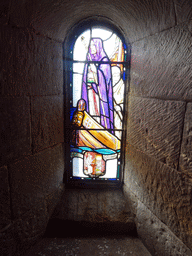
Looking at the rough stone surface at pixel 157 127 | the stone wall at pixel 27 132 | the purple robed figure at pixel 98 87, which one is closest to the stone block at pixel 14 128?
the stone wall at pixel 27 132

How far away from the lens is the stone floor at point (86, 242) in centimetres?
167

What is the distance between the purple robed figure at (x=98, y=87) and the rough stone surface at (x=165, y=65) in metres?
0.36

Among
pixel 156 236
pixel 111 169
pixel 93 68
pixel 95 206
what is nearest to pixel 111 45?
pixel 93 68

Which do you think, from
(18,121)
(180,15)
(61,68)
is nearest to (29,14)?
(61,68)

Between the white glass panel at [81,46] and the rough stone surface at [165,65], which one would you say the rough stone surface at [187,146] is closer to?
the rough stone surface at [165,65]

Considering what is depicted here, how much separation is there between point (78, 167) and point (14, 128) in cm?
103

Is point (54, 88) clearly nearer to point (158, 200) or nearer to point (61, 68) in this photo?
point (61, 68)

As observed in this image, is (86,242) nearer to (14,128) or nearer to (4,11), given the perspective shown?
(14,128)

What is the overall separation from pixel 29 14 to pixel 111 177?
183 centimetres

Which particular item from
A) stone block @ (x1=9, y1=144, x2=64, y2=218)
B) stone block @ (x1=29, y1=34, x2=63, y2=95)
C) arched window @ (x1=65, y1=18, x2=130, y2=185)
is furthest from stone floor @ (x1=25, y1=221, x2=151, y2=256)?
stone block @ (x1=29, y1=34, x2=63, y2=95)

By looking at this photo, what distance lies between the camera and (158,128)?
1507 millimetres

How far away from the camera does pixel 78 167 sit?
88.6 inches

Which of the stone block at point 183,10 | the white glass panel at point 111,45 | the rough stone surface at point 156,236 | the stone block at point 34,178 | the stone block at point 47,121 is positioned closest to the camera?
the stone block at point 183,10

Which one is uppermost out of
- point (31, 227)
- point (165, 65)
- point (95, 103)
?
point (165, 65)
